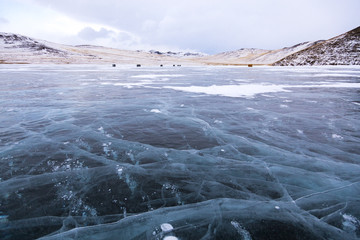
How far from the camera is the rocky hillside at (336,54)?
143 ft

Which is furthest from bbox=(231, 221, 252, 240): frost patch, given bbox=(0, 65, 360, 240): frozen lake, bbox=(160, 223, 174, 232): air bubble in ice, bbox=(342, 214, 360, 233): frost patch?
bbox=(342, 214, 360, 233): frost patch

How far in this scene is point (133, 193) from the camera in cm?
258

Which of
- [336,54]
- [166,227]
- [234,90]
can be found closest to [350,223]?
[166,227]

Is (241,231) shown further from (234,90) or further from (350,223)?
(234,90)

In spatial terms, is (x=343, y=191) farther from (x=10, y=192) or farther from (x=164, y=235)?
(x=10, y=192)

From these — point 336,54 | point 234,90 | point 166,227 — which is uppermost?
point 336,54

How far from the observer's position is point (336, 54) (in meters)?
47.0

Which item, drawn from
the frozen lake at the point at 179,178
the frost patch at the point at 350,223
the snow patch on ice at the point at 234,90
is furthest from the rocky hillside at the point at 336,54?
the frost patch at the point at 350,223

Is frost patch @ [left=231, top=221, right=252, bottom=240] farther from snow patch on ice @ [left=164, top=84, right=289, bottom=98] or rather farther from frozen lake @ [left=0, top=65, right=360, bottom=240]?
snow patch on ice @ [left=164, top=84, right=289, bottom=98]

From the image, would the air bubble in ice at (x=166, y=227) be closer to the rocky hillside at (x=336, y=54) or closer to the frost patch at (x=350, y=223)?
the frost patch at (x=350, y=223)

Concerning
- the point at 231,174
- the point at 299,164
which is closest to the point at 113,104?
the point at 231,174

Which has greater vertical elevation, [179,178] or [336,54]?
[336,54]

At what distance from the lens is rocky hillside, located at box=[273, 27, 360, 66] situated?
4363 cm

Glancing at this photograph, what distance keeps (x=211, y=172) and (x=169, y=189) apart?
28.0 inches
